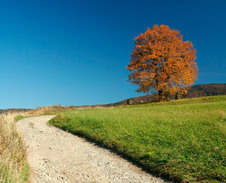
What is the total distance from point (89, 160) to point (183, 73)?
26.3 meters

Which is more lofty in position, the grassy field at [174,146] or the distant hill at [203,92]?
the distant hill at [203,92]

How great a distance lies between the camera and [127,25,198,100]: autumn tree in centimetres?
3078

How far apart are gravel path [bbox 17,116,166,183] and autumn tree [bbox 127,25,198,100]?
2142 centimetres

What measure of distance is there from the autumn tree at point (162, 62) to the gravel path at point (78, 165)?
21.4 meters

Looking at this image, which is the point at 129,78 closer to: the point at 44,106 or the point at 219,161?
the point at 44,106

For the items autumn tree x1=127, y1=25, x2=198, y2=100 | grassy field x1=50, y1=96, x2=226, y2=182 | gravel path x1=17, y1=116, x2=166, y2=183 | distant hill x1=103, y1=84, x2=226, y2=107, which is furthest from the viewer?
distant hill x1=103, y1=84, x2=226, y2=107

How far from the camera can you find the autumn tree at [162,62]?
30781mm

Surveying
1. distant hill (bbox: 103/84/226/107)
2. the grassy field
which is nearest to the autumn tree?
the grassy field

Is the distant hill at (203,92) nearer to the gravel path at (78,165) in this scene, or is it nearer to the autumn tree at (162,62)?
the autumn tree at (162,62)

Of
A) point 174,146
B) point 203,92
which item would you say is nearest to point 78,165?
point 174,146

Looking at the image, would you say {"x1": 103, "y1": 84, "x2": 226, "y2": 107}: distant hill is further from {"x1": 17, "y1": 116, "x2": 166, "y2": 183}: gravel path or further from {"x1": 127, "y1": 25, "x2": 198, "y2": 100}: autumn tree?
{"x1": 17, "y1": 116, "x2": 166, "y2": 183}: gravel path

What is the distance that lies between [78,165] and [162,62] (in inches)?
1068

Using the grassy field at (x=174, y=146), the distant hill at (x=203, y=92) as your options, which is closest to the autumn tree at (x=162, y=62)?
the grassy field at (x=174, y=146)

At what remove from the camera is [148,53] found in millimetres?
32000
